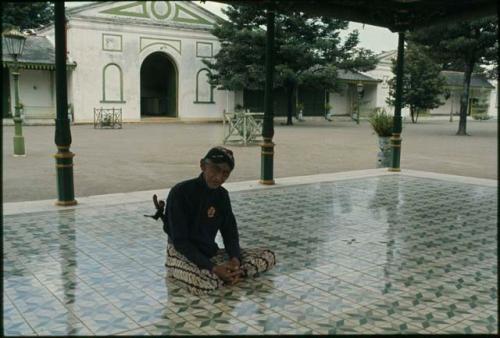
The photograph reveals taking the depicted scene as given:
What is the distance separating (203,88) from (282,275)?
2922 centimetres

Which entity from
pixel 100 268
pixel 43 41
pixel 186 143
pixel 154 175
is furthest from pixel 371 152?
pixel 43 41

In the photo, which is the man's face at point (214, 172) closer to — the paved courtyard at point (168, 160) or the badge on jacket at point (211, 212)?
the badge on jacket at point (211, 212)

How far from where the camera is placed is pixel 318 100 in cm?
3791

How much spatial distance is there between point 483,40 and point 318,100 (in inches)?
643

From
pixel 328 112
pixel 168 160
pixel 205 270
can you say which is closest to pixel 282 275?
pixel 205 270

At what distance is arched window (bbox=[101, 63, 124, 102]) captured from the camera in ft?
96.8

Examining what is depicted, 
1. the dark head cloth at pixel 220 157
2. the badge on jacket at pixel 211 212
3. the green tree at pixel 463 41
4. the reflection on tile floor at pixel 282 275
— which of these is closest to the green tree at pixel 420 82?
the green tree at pixel 463 41

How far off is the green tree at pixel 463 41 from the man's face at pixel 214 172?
65.0 ft

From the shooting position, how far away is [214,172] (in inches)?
154

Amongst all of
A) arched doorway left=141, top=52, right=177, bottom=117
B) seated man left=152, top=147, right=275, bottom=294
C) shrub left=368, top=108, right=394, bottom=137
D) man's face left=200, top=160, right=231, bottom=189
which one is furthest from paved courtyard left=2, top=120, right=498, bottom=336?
arched doorway left=141, top=52, right=177, bottom=117

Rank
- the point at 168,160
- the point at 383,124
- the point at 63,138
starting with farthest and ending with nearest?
the point at 168,160 → the point at 383,124 → the point at 63,138

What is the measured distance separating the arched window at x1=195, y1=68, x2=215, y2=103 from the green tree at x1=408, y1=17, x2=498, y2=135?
1317 centimetres

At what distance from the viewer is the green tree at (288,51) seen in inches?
1117

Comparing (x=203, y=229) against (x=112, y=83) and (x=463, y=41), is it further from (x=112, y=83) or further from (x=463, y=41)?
(x=112, y=83)
